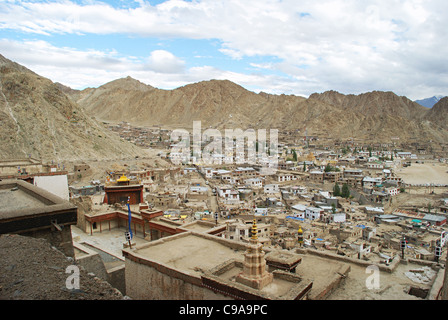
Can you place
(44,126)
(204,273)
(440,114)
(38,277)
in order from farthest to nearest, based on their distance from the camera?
(440,114)
(44,126)
(204,273)
(38,277)

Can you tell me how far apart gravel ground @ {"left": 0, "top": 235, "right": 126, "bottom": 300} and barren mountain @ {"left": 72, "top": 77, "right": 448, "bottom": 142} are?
74465 mm

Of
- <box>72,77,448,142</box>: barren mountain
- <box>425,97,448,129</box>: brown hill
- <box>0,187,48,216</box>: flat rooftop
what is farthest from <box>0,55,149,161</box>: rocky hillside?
<box>425,97,448,129</box>: brown hill

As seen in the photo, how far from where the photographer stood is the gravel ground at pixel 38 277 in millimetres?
2794

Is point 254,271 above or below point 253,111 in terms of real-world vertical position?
below

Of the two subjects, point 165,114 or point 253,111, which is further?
point 253,111

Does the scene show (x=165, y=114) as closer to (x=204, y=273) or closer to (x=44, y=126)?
(x=44, y=126)

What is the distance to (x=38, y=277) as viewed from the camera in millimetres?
3078

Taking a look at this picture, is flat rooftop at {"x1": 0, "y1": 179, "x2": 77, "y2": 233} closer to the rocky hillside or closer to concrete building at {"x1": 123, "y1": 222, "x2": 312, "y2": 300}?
concrete building at {"x1": 123, "y1": 222, "x2": 312, "y2": 300}

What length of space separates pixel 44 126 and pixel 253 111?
7250 cm
